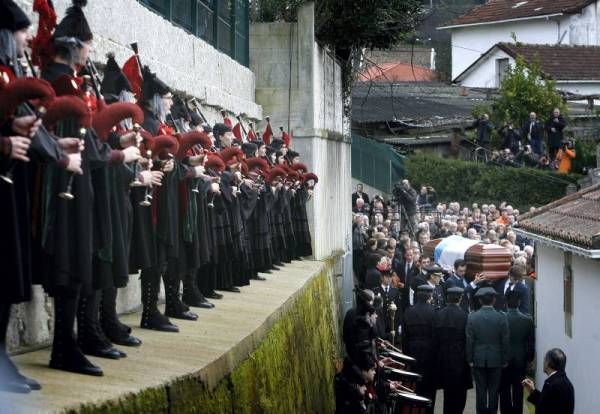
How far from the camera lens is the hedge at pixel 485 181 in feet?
133

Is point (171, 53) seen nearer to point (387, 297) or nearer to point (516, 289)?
point (516, 289)

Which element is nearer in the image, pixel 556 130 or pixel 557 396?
pixel 557 396

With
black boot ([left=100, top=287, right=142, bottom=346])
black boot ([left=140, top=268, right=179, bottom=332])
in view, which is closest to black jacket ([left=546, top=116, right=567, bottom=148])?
black boot ([left=140, top=268, right=179, bottom=332])

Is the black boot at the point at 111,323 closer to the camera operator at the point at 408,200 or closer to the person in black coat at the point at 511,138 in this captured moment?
the camera operator at the point at 408,200

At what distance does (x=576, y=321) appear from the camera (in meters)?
21.3

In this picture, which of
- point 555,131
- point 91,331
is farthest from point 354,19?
point 91,331

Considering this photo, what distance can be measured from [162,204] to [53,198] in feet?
9.40

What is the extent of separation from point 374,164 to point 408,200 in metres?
3.04

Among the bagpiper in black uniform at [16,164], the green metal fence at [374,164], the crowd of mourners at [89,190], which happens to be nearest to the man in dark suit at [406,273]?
the green metal fence at [374,164]

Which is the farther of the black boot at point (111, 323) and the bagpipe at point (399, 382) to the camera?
the bagpipe at point (399, 382)

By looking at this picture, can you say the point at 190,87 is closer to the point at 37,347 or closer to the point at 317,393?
the point at 317,393

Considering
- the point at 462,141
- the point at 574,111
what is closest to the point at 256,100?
the point at 462,141

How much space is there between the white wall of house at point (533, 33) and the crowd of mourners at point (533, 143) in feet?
77.8

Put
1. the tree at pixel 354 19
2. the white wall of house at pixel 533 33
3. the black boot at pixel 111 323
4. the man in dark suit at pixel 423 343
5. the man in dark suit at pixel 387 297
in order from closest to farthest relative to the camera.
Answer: the black boot at pixel 111 323, the man in dark suit at pixel 423 343, the man in dark suit at pixel 387 297, the tree at pixel 354 19, the white wall of house at pixel 533 33
